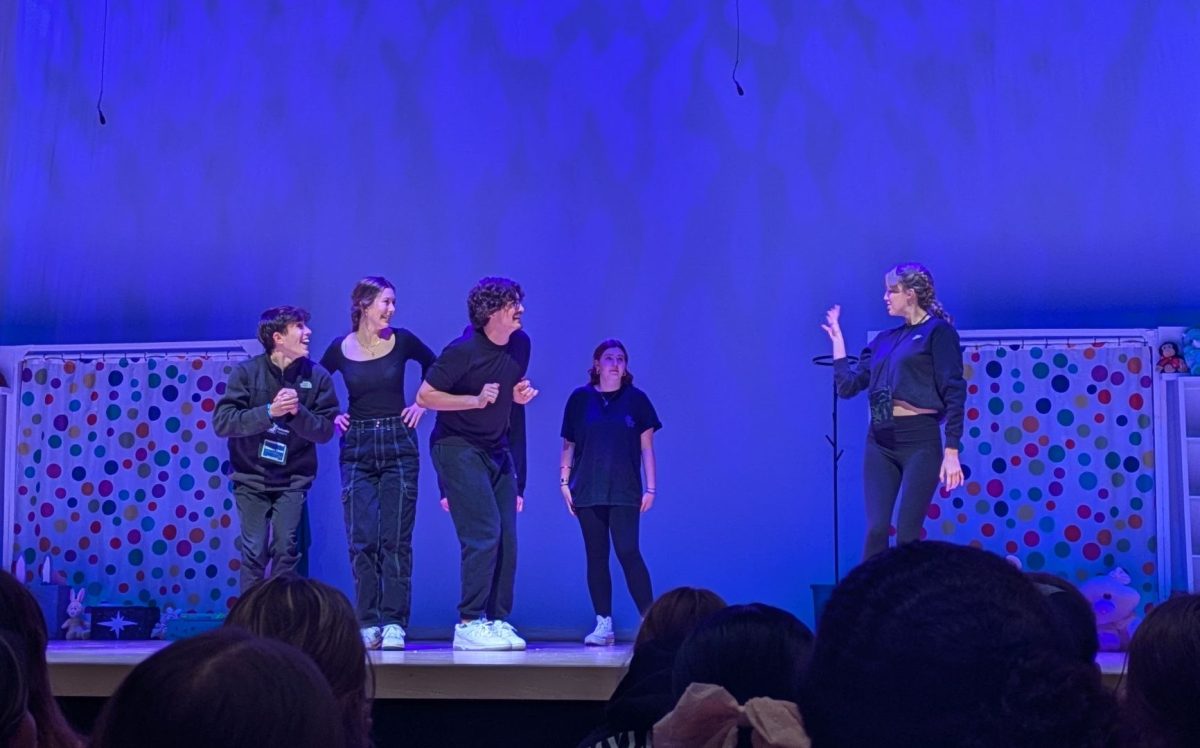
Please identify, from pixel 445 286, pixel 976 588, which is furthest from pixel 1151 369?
pixel 976 588

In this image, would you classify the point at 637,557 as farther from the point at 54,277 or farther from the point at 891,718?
the point at 891,718

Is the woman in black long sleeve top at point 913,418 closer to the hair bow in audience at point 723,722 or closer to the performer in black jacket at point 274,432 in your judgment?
the performer in black jacket at point 274,432

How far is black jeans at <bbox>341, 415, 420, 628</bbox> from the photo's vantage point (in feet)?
16.2

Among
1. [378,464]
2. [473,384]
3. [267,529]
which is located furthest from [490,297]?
[267,529]

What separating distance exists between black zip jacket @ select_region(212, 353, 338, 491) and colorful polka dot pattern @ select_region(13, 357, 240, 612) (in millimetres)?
1772

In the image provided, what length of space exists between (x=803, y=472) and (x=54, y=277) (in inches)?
169

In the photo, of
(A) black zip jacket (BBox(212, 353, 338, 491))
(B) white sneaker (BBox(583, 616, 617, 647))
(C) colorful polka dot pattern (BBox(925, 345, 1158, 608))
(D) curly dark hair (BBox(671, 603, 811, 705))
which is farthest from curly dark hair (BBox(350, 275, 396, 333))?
(D) curly dark hair (BBox(671, 603, 811, 705))

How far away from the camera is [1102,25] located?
6582 mm

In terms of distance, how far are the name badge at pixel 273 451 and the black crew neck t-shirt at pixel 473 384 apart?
569mm

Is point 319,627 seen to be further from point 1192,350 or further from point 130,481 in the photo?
point 130,481

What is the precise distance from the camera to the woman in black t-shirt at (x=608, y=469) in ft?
18.1

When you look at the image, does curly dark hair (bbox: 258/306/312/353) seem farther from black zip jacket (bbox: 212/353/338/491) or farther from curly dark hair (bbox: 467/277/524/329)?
curly dark hair (bbox: 467/277/524/329)

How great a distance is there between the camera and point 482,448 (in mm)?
4867

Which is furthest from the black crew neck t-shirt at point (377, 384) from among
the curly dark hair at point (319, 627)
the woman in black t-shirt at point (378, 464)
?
the curly dark hair at point (319, 627)
